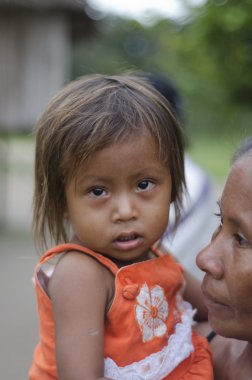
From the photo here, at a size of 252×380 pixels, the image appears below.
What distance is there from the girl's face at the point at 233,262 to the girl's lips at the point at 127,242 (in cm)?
24

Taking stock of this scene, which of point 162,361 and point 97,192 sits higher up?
point 97,192

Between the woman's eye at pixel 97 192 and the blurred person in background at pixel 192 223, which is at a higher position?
the woman's eye at pixel 97 192

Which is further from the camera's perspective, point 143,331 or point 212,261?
point 143,331

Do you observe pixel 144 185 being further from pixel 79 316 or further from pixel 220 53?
pixel 220 53

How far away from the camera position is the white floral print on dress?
5.30ft

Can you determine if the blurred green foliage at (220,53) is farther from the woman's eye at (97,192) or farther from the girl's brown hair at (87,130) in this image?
the woman's eye at (97,192)

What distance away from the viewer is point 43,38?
10.7 m

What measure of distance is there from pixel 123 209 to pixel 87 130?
0.70ft

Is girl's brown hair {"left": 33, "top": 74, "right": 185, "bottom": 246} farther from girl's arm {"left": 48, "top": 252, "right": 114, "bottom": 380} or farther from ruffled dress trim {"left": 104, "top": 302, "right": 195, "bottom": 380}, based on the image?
ruffled dress trim {"left": 104, "top": 302, "right": 195, "bottom": 380}

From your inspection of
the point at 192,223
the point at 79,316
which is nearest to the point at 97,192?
the point at 79,316

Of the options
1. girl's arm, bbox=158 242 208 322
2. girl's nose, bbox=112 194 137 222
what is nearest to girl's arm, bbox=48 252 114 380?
girl's nose, bbox=112 194 137 222

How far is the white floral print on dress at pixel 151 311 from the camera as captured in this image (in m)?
1.62

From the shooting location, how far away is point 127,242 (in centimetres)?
164

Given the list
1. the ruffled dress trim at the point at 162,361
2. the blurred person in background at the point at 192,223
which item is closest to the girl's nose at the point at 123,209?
the ruffled dress trim at the point at 162,361
